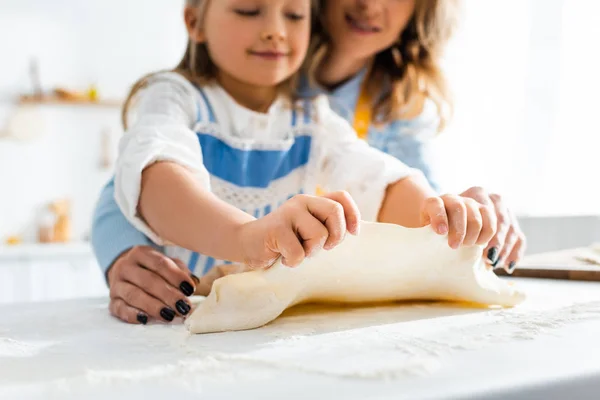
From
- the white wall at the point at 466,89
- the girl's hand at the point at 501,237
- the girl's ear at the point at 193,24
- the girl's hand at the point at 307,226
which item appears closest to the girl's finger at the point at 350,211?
the girl's hand at the point at 307,226

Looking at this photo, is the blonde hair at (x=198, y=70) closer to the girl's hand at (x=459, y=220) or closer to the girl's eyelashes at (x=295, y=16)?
the girl's eyelashes at (x=295, y=16)

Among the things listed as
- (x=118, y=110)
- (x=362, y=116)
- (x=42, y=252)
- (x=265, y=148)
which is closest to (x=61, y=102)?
(x=118, y=110)

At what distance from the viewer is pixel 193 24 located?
1.05 meters

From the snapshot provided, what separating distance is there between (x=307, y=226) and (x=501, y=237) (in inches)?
11.0

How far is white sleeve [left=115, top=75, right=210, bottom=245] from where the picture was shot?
28.2 inches

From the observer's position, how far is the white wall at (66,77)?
329 centimetres

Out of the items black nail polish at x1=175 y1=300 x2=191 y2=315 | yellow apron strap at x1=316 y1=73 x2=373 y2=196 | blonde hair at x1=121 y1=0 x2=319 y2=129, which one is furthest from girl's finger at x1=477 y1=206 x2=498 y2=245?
yellow apron strap at x1=316 y1=73 x2=373 y2=196

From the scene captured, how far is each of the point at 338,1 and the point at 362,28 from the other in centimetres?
7

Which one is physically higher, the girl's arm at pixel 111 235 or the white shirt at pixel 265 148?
the white shirt at pixel 265 148

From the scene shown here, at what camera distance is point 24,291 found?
283 centimetres

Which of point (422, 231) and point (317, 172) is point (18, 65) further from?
point (422, 231)

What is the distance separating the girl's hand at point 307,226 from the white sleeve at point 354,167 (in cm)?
34

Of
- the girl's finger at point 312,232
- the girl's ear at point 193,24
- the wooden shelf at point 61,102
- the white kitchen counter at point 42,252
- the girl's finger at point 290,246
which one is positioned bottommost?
the white kitchen counter at point 42,252

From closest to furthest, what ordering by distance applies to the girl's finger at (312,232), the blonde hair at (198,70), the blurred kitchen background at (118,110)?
the girl's finger at (312,232), the blonde hair at (198,70), the blurred kitchen background at (118,110)
